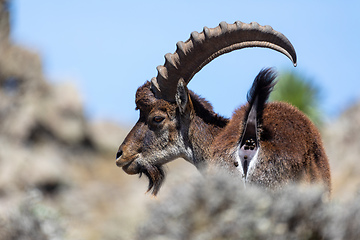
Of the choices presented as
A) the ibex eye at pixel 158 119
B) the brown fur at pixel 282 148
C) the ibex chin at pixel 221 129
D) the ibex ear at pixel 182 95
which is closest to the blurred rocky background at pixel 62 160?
the ibex chin at pixel 221 129

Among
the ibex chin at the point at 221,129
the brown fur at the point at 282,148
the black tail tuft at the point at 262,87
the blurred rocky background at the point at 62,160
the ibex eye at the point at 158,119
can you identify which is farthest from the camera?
the blurred rocky background at the point at 62,160

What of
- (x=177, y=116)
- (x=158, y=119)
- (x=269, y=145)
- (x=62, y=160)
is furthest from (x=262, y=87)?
(x=62, y=160)

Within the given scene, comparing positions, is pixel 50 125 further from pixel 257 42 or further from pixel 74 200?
pixel 257 42

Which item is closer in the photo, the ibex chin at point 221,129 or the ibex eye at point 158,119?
the ibex chin at point 221,129

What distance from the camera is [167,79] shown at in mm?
8125

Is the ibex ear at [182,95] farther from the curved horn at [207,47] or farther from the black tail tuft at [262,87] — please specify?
the black tail tuft at [262,87]

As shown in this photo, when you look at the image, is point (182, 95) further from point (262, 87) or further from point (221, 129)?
point (262, 87)

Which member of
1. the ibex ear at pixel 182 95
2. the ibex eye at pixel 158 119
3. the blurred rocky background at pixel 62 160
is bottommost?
the ibex eye at pixel 158 119

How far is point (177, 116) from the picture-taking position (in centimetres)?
816

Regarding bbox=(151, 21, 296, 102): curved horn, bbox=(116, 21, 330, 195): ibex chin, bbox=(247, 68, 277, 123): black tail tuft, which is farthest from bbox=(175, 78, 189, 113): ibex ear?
bbox=(247, 68, 277, 123): black tail tuft

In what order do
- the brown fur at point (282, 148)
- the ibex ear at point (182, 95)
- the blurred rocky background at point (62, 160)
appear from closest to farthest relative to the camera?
1. the brown fur at point (282, 148)
2. the ibex ear at point (182, 95)
3. the blurred rocky background at point (62, 160)

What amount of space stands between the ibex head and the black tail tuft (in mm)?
517

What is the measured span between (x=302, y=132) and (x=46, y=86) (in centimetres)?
2360

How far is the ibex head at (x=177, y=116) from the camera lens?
791 centimetres
